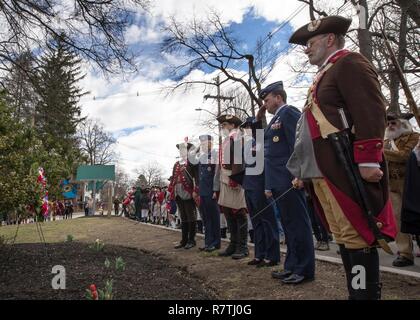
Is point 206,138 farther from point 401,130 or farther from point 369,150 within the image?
point 369,150

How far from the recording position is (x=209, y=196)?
7.18m

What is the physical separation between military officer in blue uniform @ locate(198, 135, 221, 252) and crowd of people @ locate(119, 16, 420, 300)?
2 cm

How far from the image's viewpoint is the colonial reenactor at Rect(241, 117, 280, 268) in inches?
204

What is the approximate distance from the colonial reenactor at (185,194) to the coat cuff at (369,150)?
5.62 meters

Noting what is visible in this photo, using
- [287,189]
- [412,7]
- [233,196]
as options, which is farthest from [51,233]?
[412,7]

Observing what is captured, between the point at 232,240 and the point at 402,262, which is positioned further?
the point at 232,240

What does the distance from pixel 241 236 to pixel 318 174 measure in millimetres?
3818

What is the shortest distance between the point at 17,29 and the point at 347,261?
8.21 meters

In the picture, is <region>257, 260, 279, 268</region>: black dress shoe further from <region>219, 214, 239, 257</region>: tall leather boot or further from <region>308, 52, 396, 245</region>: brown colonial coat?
<region>308, 52, 396, 245</region>: brown colonial coat

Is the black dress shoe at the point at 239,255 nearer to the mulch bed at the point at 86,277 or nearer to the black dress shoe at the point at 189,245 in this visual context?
the mulch bed at the point at 86,277

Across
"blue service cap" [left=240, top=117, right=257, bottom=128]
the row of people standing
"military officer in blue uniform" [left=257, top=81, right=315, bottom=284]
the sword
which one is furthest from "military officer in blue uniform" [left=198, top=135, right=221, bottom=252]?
the sword

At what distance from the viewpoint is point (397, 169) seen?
5582 mm
